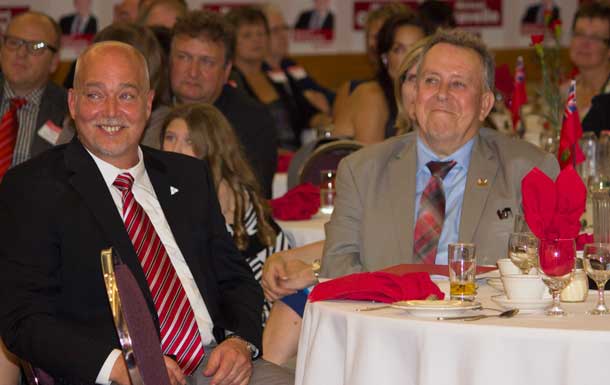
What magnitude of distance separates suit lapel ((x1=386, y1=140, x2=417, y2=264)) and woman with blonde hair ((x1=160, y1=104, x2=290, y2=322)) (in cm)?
96

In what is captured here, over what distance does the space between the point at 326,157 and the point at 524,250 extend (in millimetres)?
2992

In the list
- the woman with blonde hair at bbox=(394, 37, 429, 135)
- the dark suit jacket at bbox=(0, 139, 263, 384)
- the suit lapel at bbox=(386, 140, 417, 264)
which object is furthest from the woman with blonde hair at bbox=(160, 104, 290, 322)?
the dark suit jacket at bbox=(0, 139, 263, 384)

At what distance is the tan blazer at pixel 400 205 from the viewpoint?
13.1ft

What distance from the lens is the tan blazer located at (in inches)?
157

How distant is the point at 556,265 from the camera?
3.01m

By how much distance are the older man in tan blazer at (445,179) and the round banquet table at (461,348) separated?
2.81ft

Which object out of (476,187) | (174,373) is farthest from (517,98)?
(174,373)

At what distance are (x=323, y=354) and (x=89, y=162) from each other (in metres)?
0.90

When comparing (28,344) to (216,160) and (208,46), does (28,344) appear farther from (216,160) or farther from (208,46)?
(208,46)

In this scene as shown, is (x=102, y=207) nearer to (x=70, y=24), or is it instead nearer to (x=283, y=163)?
(x=283, y=163)

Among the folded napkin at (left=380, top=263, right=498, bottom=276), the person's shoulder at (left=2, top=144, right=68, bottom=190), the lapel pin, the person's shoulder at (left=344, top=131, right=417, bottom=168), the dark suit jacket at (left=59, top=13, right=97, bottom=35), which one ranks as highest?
the dark suit jacket at (left=59, top=13, right=97, bottom=35)

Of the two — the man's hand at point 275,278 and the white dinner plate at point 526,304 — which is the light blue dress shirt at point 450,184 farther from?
the white dinner plate at point 526,304

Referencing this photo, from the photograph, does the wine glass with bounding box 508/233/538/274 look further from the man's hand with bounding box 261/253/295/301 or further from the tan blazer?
the man's hand with bounding box 261/253/295/301

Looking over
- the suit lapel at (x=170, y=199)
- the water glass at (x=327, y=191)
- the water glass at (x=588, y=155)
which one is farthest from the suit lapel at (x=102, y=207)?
the water glass at (x=588, y=155)
